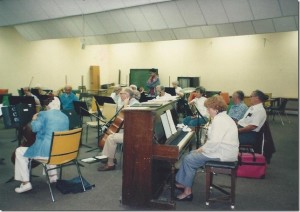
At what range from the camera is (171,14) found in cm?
844

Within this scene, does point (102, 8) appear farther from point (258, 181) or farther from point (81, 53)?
point (258, 181)

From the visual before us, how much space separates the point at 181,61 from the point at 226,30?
3066mm

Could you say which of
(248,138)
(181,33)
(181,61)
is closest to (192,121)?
(248,138)

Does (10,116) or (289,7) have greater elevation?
(289,7)

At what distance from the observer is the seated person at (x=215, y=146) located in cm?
335

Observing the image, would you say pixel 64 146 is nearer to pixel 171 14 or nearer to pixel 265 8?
pixel 171 14

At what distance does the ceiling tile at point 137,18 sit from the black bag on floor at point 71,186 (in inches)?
246

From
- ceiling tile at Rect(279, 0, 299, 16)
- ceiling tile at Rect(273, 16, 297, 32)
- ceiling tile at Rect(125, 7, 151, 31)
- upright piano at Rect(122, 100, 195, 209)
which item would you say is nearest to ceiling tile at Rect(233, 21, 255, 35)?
ceiling tile at Rect(273, 16, 297, 32)

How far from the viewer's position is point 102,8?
828 cm

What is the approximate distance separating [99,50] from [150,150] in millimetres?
11309

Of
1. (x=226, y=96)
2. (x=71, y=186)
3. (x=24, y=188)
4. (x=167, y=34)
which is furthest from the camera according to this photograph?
(x=167, y=34)

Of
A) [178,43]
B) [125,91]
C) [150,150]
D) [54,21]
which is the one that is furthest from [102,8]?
[150,150]

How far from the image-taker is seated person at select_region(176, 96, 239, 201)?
3.35 m

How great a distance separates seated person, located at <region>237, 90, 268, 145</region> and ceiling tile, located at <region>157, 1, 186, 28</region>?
14.4 ft
